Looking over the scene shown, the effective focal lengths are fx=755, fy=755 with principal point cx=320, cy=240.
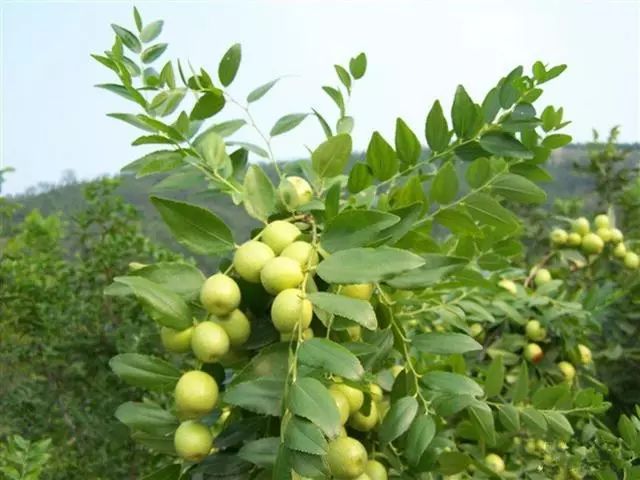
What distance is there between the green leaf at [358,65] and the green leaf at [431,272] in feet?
1.01

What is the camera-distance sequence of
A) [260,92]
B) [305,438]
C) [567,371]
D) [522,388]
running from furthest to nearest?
[567,371]
[522,388]
[260,92]
[305,438]

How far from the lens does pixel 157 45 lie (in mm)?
857

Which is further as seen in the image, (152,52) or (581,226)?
(581,226)

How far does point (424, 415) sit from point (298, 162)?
0.32m

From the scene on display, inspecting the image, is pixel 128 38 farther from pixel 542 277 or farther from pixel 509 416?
pixel 542 277

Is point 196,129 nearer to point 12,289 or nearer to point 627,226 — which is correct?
point 12,289

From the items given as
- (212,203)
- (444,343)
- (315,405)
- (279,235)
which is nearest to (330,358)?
(315,405)

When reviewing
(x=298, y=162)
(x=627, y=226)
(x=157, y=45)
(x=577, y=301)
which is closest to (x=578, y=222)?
(x=577, y=301)

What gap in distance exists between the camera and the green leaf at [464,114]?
0.76 metres

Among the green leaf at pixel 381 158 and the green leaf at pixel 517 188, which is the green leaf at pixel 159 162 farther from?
the green leaf at pixel 517 188

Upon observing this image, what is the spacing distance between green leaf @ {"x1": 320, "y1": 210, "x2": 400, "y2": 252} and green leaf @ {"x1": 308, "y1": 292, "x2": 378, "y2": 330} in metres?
0.06

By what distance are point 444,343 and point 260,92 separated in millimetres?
339

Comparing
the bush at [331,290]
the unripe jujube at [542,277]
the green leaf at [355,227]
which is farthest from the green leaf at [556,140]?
the unripe jujube at [542,277]

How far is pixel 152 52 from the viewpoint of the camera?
858 mm
